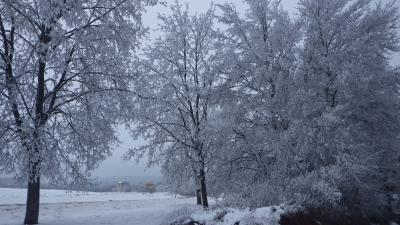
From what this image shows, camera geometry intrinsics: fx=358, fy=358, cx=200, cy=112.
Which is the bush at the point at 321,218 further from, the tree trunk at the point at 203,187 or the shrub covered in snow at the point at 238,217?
the tree trunk at the point at 203,187

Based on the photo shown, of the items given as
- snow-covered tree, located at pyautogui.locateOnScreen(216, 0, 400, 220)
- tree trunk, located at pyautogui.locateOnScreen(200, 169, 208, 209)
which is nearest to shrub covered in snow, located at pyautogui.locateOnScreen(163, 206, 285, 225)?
snow-covered tree, located at pyautogui.locateOnScreen(216, 0, 400, 220)

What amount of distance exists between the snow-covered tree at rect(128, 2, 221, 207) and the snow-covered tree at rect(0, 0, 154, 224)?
2.99 meters

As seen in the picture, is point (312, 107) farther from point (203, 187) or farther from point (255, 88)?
point (203, 187)

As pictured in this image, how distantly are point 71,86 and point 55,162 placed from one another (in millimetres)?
4225

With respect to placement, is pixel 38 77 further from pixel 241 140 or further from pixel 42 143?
pixel 241 140

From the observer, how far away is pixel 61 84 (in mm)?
12617

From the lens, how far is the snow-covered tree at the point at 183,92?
Result: 16.5 metres

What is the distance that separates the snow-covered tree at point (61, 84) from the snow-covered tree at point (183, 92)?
2.99 metres

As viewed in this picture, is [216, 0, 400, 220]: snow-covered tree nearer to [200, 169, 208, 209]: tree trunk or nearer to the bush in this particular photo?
the bush

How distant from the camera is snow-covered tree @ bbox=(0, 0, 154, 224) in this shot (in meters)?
10.8

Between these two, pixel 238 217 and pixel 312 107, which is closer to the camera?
pixel 238 217

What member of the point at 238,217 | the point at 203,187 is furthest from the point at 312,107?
the point at 203,187

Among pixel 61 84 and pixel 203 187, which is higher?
pixel 61 84

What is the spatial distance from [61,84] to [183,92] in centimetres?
612
